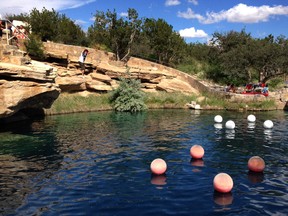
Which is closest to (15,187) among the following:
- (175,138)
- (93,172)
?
(93,172)

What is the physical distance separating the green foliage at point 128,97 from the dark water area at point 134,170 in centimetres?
1009

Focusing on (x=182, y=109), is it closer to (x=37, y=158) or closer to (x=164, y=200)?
(x=37, y=158)

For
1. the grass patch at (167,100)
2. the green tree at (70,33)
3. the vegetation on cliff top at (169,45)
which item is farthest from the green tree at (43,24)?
the grass patch at (167,100)

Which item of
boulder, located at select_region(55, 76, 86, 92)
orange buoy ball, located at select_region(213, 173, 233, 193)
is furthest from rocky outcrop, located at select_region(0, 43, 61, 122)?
orange buoy ball, located at select_region(213, 173, 233, 193)

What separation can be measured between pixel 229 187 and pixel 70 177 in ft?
21.7

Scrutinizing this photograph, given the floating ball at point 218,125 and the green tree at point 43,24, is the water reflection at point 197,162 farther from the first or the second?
the green tree at point 43,24

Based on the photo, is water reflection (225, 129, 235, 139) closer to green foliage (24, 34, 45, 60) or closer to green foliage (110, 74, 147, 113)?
green foliage (110, 74, 147, 113)

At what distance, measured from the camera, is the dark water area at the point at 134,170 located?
1020 centimetres

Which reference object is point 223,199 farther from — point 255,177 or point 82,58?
point 82,58

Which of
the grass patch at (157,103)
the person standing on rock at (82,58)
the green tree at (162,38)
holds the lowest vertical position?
the grass patch at (157,103)

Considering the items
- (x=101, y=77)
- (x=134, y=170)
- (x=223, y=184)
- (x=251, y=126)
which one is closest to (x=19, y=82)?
(x=134, y=170)

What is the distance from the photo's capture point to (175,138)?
21.0 m

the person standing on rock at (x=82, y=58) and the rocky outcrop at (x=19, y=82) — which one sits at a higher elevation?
the person standing on rock at (x=82, y=58)

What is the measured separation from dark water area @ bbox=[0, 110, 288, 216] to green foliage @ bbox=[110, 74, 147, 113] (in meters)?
10.1
